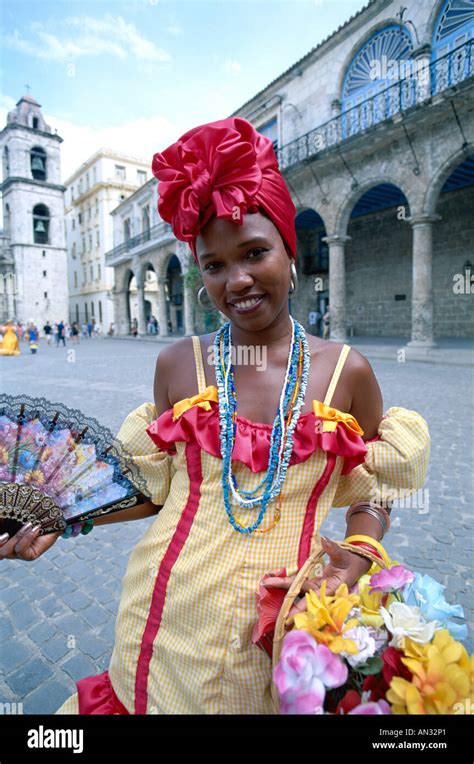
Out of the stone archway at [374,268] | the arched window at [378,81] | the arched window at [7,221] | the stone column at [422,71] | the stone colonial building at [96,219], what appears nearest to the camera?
the stone column at [422,71]

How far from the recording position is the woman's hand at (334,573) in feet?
3.42

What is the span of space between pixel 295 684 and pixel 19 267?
5108 centimetres

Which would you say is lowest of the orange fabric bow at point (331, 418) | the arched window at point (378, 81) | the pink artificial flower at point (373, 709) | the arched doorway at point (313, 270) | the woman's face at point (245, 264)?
the pink artificial flower at point (373, 709)

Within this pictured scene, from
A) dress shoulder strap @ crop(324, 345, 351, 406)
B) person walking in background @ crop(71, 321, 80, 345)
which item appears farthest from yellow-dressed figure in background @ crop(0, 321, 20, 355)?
dress shoulder strap @ crop(324, 345, 351, 406)

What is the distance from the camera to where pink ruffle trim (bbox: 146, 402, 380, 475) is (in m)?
1.17

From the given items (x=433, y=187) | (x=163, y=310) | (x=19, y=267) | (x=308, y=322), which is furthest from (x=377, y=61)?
(x=19, y=267)

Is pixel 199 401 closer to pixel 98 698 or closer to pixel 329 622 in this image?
pixel 329 622

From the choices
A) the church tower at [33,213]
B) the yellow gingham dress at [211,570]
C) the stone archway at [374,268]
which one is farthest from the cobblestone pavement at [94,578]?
the church tower at [33,213]

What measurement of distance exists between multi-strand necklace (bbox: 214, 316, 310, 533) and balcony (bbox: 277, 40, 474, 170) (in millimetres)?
13762

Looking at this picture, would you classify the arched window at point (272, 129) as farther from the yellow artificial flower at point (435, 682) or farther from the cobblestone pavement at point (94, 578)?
the yellow artificial flower at point (435, 682)

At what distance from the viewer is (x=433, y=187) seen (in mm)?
12828

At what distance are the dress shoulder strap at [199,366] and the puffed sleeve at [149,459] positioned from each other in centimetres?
25

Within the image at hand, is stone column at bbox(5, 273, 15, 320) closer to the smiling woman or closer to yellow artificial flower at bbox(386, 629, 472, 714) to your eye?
the smiling woman

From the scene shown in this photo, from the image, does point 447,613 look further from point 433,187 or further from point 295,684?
point 433,187
